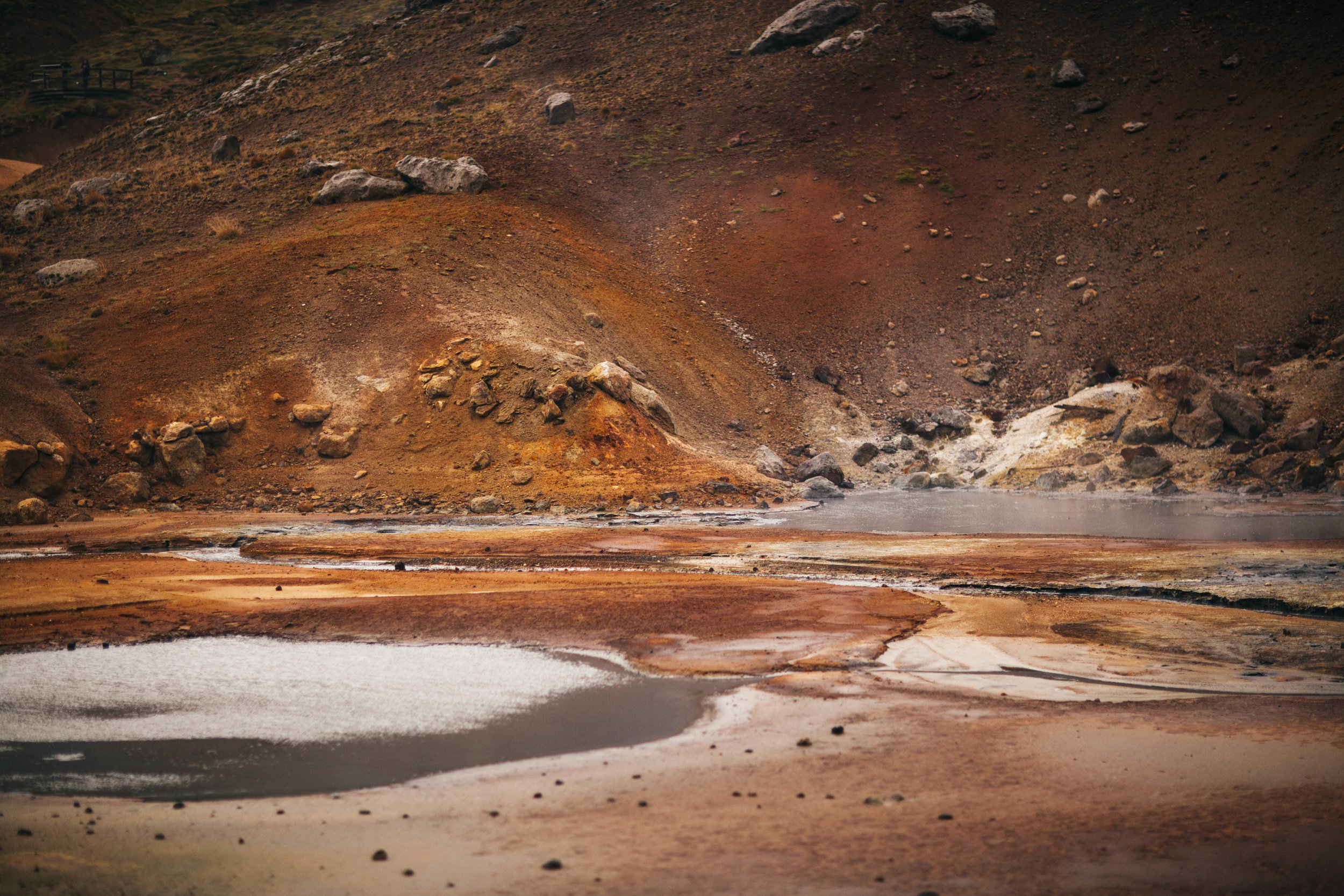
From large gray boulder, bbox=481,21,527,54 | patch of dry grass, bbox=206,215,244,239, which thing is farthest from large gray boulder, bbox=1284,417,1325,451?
large gray boulder, bbox=481,21,527,54

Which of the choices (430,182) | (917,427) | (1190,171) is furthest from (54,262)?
(1190,171)

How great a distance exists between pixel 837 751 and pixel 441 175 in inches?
1308

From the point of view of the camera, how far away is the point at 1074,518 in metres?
20.4

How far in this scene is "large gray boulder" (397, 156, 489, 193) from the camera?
118 feet

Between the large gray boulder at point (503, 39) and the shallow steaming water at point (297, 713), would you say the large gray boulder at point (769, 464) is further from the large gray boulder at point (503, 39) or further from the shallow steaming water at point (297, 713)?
the large gray boulder at point (503, 39)

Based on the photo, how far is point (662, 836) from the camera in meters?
5.64

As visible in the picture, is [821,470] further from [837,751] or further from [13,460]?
[837,751]

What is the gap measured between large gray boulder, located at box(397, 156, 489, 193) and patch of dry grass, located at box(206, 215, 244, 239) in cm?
618

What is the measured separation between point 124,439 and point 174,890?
22350 mm

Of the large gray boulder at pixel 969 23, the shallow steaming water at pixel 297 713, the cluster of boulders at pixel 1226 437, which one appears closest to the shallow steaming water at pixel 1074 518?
the cluster of boulders at pixel 1226 437

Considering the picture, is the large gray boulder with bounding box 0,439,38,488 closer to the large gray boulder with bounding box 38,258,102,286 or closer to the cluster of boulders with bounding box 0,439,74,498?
the cluster of boulders with bounding box 0,439,74,498

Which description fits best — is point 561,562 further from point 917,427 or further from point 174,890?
point 917,427

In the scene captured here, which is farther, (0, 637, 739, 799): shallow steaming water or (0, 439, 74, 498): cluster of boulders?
(0, 439, 74, 498): cluster of boulders

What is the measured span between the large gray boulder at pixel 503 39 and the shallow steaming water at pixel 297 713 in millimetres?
47031
